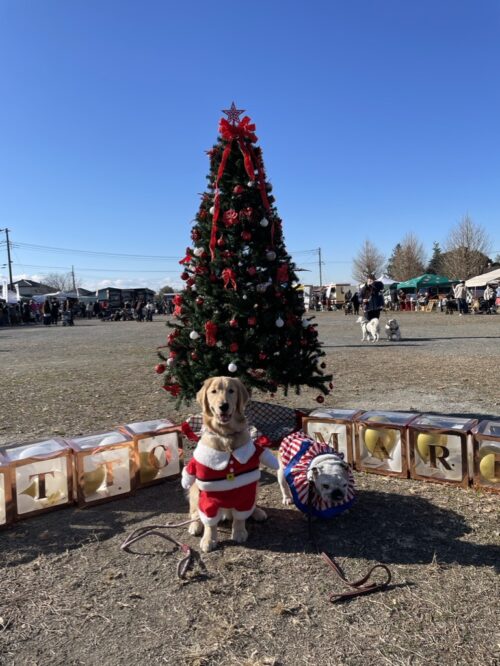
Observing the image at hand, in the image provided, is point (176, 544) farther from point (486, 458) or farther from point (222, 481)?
point (486, 458)

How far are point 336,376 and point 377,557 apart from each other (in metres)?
6.09

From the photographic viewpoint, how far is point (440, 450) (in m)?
3.81

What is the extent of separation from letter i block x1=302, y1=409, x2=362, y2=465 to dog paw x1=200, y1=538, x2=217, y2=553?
1591mm

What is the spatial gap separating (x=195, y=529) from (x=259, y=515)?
46 centimetres

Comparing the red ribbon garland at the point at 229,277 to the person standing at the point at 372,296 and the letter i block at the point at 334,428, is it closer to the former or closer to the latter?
the letter i block at the point at 334,428

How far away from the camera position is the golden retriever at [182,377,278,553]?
119 inches

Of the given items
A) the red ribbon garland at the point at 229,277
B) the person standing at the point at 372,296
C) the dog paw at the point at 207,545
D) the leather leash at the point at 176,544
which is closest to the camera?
the leather leash at the point at 176,544

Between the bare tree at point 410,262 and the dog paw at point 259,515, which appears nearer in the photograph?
the dog paw at point 259,515

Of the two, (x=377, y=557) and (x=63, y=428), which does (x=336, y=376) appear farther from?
(x=377, y=557)

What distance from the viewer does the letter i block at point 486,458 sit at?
3.56 m

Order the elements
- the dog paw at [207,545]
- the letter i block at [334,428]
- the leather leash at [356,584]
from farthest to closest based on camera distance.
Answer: the letter i block at [334,428] < the dog paw at [207,545] < the leather leash at [356,584]

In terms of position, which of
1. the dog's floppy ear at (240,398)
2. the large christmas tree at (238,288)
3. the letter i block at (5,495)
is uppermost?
the large christmas tree at (238,288)

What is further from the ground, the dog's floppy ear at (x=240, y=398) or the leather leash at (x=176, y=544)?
the dog's floppy ear at (x=240, y=398)

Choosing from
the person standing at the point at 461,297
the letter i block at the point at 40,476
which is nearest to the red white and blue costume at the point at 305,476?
the letter i block at the point at 40,476
